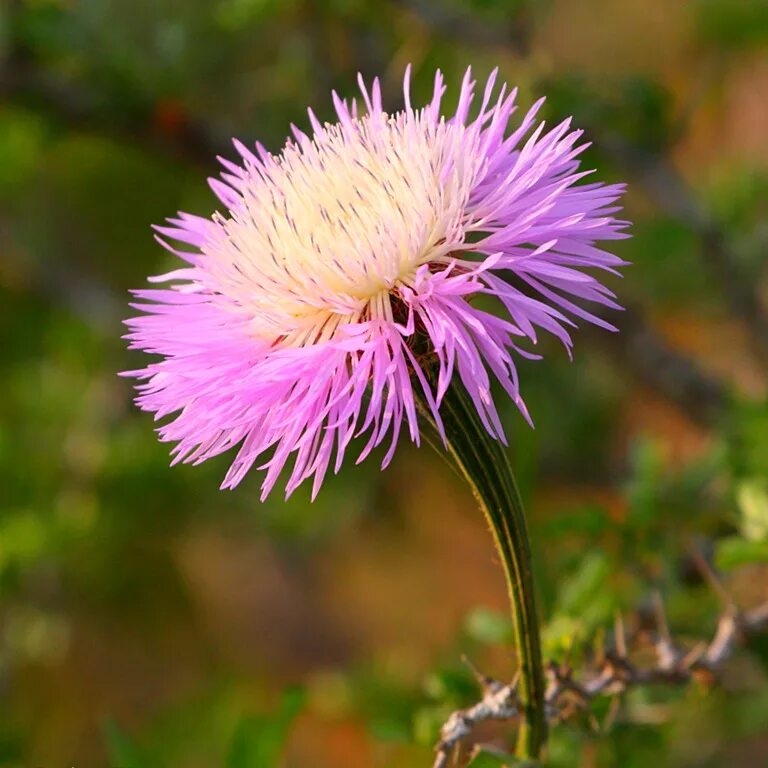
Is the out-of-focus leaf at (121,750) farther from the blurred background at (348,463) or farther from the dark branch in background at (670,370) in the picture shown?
the dark branch in background at (670,370)

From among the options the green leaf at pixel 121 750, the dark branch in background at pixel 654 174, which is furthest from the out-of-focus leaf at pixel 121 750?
the dark branch in background at pixel 654 174

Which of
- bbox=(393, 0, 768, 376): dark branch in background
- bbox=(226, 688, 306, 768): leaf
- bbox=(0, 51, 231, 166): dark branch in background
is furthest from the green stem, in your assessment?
bbox=(0, 51, 231, 166): dark branch in background

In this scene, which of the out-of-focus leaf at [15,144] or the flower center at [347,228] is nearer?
the flower center at [347,228]

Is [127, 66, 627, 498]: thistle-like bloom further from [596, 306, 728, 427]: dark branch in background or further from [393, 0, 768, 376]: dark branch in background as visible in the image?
[596, 306, 728, 427]: dark branch in background

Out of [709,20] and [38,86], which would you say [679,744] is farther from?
[38,86]

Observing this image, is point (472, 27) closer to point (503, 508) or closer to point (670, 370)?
point (670, 370)

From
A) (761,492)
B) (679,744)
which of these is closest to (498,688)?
(761,492)

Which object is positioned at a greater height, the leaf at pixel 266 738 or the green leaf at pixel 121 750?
the green leaf at pixel 121 750

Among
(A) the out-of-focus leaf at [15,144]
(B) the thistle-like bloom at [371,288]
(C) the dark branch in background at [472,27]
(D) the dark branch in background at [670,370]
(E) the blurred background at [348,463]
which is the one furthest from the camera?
(A) the out-of-focus leaf at [15,144]
